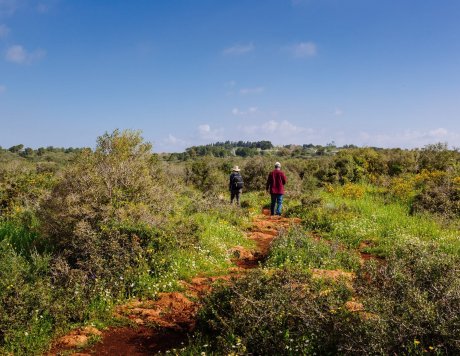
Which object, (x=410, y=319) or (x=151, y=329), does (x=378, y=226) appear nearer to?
(x=410, y=319)

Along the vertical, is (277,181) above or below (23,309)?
above

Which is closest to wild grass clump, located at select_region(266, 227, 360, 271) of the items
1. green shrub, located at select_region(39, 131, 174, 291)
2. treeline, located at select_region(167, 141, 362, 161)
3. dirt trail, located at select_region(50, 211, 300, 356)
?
dirt trail, located at select_region(50, 211, 300, 356)

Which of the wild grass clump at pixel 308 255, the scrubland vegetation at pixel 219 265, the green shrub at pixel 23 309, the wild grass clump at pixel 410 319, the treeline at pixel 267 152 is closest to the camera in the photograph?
the wild grass clump at pixel 410 319

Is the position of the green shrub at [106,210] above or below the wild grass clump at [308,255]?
above

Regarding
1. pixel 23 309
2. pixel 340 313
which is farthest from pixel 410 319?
pixel 23 309

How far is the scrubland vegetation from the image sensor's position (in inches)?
169

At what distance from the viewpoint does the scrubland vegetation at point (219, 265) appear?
4.29 m

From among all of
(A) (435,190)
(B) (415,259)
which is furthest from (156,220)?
(A) (435,190)

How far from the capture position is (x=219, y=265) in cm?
820

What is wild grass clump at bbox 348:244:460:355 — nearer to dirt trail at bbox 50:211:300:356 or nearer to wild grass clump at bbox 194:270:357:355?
wild grass clump at bbox 194:270:357:355

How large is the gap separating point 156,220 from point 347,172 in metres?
20.6

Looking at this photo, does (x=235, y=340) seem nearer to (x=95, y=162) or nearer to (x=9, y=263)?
(x=9, y=263)

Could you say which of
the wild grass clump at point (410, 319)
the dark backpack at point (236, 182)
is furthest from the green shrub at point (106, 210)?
the dark backpack at point (236, 182)

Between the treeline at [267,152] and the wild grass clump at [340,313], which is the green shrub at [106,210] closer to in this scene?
the wild grass clump at [340,313]
